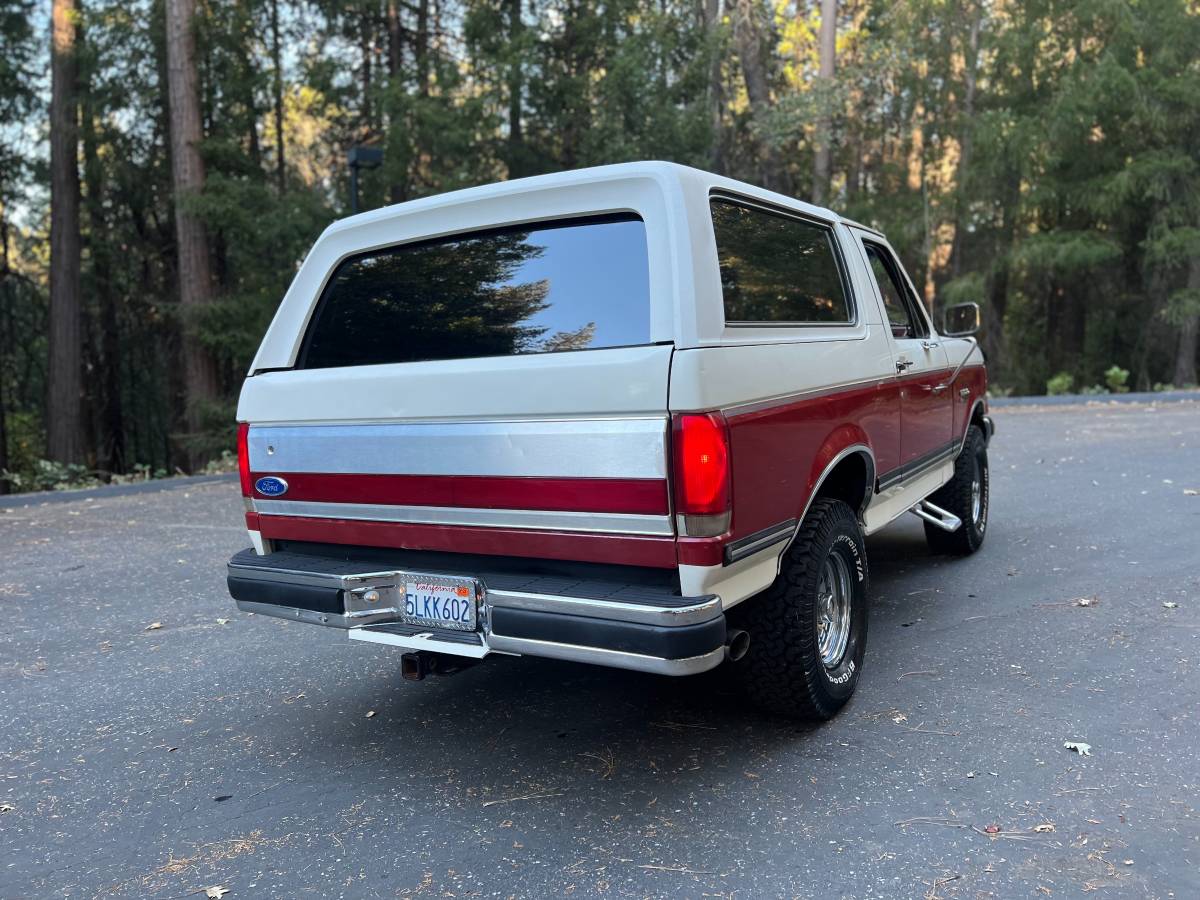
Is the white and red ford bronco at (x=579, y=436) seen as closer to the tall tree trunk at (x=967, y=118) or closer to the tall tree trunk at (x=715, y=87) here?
the tall tree trunk at (x=715, y=87)

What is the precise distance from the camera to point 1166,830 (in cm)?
278

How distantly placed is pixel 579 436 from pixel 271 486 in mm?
1525

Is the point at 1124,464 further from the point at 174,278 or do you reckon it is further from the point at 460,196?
the point at 174,278

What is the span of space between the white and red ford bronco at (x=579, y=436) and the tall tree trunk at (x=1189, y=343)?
1815cm

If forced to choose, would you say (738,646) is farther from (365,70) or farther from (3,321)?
A: (3,321)

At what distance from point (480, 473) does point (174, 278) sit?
2183 cm

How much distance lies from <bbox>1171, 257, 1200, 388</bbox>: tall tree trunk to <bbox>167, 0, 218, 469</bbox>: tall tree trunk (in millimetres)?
18718

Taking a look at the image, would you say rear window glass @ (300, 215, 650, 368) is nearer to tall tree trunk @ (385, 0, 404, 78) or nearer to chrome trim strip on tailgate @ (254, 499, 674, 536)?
chrome trim strip on tailgate @ (254, 499, 674, 536)

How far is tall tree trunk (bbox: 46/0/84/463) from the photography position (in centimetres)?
1833

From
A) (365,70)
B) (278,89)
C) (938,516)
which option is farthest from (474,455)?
(365,70)

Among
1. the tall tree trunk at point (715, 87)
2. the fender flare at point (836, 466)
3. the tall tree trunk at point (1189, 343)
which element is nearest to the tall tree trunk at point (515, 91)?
the tall tree trunk at point (715, 87)

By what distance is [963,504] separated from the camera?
19.5 feet

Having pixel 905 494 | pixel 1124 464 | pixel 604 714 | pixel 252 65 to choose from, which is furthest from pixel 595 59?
pixel 604 714

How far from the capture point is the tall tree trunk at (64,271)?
1833cm
